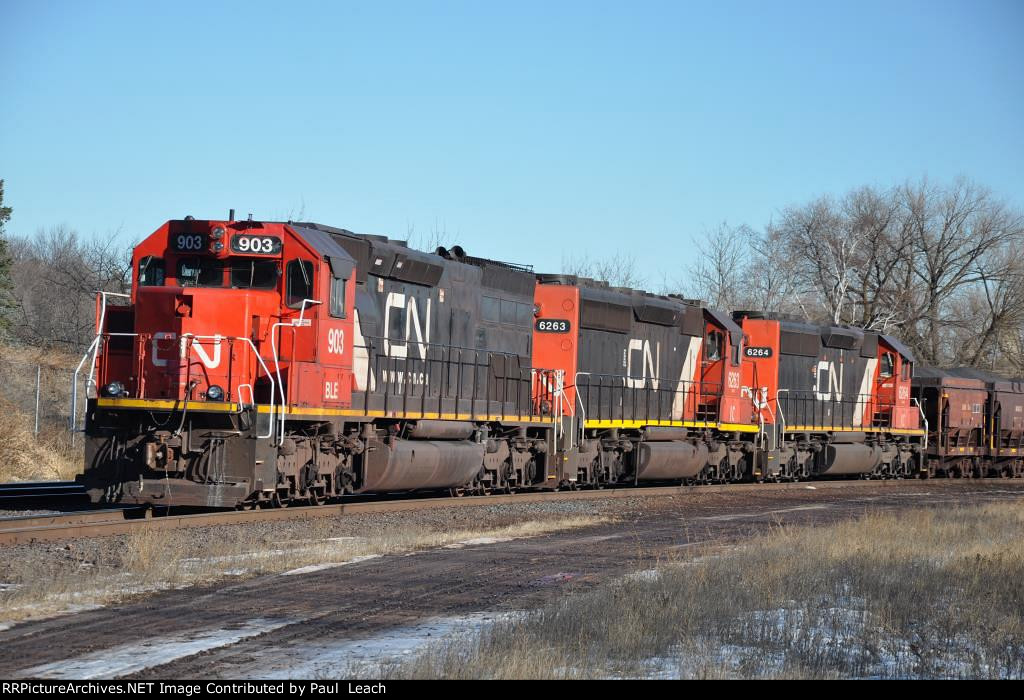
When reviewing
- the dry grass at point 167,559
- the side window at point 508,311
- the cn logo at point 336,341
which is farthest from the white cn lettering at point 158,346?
the side window at point 508,311

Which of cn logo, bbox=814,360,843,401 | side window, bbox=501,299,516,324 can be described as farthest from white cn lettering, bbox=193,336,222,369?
cn logo, bbox=814,360,843,401

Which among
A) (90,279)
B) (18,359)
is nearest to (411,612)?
(18,359)

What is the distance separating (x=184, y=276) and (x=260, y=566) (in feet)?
18.9

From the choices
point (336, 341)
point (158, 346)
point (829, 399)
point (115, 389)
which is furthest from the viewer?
point (829, 399)

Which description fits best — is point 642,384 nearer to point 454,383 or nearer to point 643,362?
point 643,362

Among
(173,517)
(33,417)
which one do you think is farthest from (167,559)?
(33,417)

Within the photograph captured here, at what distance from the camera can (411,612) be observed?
968 cm

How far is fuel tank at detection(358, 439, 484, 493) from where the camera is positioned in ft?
59.1

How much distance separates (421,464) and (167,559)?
7.55m

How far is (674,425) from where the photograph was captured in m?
26.8

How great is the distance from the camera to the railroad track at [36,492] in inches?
659

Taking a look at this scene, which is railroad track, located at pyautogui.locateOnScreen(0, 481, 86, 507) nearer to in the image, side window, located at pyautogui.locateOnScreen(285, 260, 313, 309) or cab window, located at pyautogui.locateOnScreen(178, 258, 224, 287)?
cab window, located at pyautogui.locateOnScreen(178, 258, 224, 287)

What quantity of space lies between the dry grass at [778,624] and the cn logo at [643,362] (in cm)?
1219
